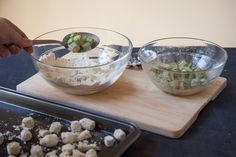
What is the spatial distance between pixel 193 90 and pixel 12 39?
1.54 ft

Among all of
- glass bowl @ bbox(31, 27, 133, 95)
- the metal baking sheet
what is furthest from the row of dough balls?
glass bowl @ bbox(31, 27, 133, 95)

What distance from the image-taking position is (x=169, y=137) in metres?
0.87

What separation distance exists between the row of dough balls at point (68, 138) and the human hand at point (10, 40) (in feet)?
0.62

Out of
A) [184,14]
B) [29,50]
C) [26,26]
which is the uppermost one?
[29,50]

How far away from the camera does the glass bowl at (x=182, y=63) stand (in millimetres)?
970

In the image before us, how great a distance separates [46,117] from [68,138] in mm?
129

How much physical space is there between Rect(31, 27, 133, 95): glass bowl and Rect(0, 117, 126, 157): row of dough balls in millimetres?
143

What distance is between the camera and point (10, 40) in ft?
3.13

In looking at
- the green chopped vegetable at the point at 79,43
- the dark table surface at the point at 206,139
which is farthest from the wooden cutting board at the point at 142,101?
the green chopped vegetable at the point at 79,43

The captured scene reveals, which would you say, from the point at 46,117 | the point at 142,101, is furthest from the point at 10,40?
the point at 142,101

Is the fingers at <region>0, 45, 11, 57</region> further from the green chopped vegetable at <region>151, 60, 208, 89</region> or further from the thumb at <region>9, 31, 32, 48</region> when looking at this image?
the green chopped vegetable at <region>151, 60, 208, 89</region>

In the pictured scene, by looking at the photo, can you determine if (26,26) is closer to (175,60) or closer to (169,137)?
(175,60)

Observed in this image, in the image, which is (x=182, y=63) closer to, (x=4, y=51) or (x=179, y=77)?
(x=179, y=77)

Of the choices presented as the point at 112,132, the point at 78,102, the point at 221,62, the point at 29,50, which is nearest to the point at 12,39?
the point at 29,50
